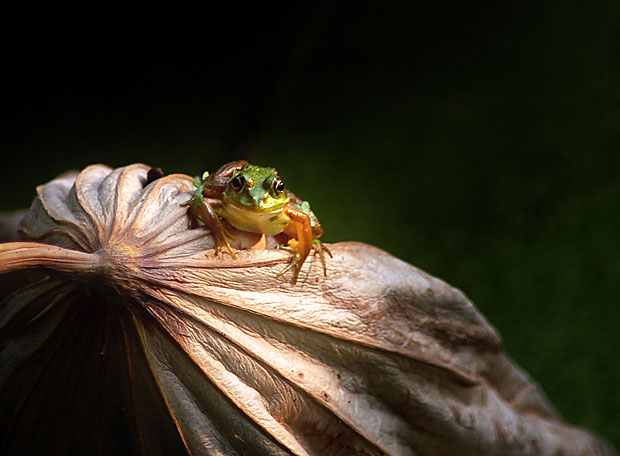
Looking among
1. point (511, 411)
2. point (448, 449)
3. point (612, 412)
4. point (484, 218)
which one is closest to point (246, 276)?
point (448, 449)

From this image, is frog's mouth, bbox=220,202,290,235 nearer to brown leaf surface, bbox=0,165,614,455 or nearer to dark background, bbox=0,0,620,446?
brown leaf surface, bbox=0,165,614,455

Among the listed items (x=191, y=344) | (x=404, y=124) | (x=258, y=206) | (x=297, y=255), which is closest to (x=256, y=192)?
(x=258, y=206)

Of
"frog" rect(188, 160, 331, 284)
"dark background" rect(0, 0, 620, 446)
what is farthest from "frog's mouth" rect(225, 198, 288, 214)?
"dark background" rect(0, 0, 620, 446)

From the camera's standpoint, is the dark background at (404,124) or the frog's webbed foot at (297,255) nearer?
the frog's webbed foot at (297,255)

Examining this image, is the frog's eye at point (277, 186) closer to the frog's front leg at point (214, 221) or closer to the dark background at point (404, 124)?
the frog's front leg at point (214, 221)

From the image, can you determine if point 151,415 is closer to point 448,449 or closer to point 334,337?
point 334,337

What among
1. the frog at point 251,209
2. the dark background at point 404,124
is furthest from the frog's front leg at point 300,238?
the dark background at point 404,124
